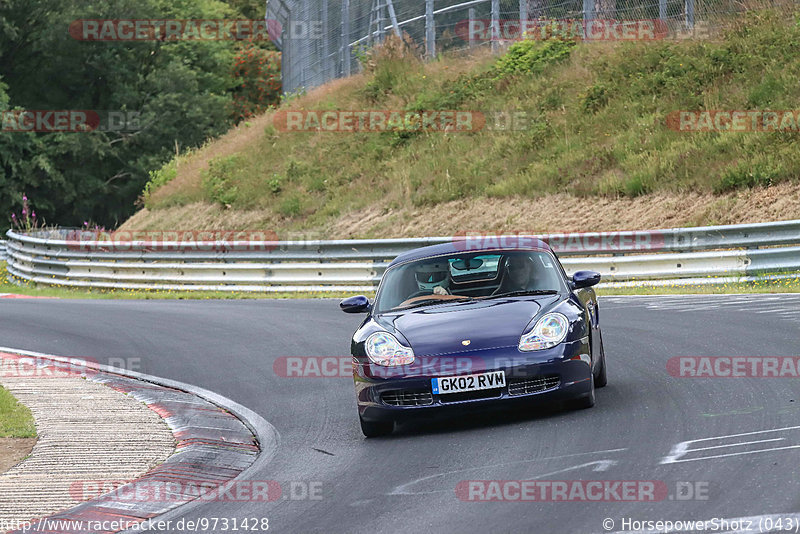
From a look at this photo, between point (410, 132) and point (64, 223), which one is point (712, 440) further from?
point (64, 223)

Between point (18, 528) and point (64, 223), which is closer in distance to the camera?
point (18, 528)

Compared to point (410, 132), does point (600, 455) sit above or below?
below

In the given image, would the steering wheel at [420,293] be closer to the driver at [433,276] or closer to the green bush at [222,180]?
the driver at [433,276]

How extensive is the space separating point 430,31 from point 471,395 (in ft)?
76.0

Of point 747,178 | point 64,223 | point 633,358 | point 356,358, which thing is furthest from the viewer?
point 64,223

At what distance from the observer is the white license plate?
8359 millimetres

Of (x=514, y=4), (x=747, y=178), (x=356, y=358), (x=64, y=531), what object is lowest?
(x=64, y=531)

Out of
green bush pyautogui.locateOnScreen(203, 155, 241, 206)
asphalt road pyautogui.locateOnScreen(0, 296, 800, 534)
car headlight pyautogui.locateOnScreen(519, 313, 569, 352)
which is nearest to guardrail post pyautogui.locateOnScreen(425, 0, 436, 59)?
green bush pyautogui.locateOnScreen(203, 155, 241, 206)

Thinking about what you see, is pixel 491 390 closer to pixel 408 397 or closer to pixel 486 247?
pixel 408 397

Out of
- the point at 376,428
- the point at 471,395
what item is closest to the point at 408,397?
the point at 376,428

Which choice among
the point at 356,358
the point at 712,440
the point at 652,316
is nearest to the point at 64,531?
the point at 356,358

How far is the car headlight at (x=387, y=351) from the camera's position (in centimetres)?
860

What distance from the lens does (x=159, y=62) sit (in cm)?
5888

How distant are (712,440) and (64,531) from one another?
12.5 feet
